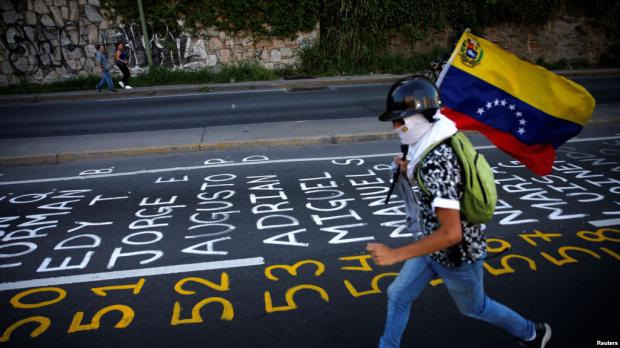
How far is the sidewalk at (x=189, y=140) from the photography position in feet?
28.5

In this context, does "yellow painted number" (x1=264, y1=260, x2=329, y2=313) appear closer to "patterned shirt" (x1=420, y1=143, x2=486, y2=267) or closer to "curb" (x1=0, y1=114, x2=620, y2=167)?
"patterned shirt" (x1=420, y1=143, x2=486, y2=267)

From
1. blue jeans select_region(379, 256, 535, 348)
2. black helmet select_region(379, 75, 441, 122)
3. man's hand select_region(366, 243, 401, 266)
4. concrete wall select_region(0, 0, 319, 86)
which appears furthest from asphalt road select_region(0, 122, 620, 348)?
concrete wall select_region(0, 0, 319, 86)

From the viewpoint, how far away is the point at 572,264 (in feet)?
13.6

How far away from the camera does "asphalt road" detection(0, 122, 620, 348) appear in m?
3.38

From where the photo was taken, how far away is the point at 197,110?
13.5m

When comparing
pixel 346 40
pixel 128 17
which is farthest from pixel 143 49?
pixel 346 40

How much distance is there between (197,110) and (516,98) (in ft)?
37.5

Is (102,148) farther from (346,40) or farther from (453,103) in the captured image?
(346,40)

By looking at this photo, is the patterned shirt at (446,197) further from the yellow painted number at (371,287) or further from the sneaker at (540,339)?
the yellow painted number at (371,287)

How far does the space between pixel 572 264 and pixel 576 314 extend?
86cm

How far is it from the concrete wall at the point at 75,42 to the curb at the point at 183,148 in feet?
41.7

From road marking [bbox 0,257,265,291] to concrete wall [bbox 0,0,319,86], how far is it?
57.9 ft

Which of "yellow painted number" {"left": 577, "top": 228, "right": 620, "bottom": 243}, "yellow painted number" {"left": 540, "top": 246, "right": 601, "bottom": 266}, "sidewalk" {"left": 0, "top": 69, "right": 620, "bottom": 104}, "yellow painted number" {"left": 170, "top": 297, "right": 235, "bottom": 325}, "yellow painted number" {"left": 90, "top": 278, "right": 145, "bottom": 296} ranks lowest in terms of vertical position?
"yellow painted number" {"left": 170, "top": 297, "right": 235, "bottom": 325}

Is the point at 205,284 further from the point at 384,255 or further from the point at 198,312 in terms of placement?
the point at 384,255
